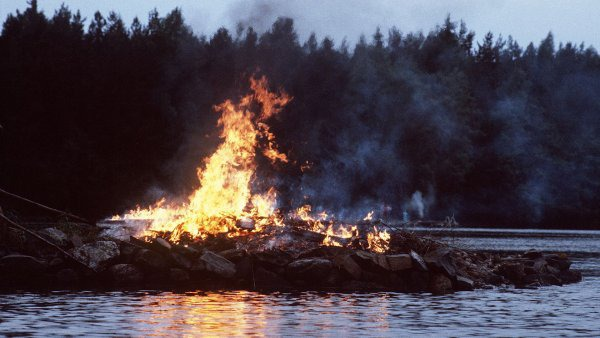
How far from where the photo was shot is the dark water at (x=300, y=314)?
21.9 m

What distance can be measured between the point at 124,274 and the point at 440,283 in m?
10.1

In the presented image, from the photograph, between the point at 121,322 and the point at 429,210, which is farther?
the point at 429,210

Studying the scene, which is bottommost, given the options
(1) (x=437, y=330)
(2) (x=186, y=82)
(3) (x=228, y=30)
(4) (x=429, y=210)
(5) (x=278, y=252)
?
(1) (x=437, y=330)

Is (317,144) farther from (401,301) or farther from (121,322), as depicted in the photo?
(121,322)

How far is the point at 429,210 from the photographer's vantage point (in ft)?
358

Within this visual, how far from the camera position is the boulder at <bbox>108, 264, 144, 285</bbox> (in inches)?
1277

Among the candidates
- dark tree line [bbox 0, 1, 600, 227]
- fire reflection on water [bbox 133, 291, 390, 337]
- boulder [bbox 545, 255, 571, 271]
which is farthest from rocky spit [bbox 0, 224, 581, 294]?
dark tree line [bbox 0, 1, 600, 227]

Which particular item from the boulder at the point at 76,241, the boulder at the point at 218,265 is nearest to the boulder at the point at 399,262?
the boulder at the point at 218,265

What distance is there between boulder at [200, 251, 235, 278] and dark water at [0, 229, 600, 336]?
6.70 ft

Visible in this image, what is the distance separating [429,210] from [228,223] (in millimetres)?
75481

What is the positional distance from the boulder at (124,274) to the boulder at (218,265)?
7.10ft

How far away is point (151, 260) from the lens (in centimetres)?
3275

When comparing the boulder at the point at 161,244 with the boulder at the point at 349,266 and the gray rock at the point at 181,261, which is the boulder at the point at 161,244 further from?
the boulder at the point at 349,266

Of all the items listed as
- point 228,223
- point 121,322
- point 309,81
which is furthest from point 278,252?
point 309,81
